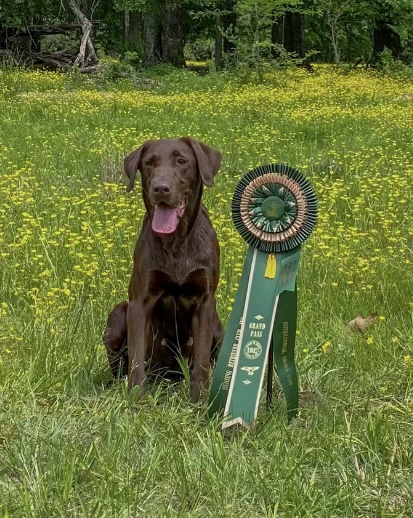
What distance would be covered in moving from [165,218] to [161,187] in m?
0.15

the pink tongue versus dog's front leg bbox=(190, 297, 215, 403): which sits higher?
the pink tongue

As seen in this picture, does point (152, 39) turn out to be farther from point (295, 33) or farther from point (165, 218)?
point (165, 218)

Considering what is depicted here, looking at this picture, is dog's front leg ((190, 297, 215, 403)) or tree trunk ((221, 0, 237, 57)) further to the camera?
tree trunk ((221, 0, 237, 57))

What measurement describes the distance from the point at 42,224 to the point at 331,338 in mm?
2993

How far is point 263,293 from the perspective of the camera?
10.2ft

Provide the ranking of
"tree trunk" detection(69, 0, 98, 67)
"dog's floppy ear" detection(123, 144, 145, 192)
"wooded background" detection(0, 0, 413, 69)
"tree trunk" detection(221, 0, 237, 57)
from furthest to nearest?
"tree trunk" detection(221, 0, 237, 57)
"tree trunk" detection(69, 0, 98, 67)
"wooded background" detection(0, 0, 413, 69)
"dog's floppy ear" detection(123, 144, 145, 192)

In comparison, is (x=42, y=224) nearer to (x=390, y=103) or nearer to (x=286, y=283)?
(x=286, y=283)

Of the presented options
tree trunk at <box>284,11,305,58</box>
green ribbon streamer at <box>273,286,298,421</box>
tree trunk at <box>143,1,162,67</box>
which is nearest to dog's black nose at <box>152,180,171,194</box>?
green ribbon streamer at <box>273,286,298,421</box>

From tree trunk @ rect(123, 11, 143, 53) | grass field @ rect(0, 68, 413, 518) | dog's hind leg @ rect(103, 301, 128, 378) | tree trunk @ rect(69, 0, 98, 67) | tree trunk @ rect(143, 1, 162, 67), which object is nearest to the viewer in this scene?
grass field @ rect(0, 68, 413, 518)

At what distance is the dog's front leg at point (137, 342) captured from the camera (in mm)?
3512

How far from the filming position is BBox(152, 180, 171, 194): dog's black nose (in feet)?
10.9

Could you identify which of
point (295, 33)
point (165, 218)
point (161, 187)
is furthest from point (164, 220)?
point (295, 33)

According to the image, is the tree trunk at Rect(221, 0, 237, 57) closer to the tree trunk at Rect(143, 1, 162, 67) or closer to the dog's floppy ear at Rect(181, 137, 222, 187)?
the tree trunk at Rect(143, 1, 162, 67)

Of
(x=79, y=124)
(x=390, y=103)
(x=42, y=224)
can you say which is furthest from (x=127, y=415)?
(x=390, y=103)
